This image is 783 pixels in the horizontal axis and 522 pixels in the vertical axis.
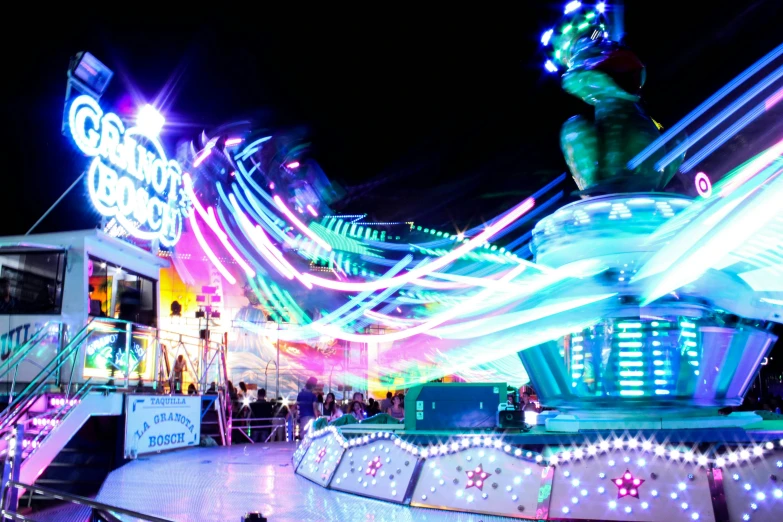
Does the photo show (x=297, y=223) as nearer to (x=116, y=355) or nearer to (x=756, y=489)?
(x=116, y=355)

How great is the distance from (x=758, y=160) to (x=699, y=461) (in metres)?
2.98

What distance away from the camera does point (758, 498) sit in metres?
5.54

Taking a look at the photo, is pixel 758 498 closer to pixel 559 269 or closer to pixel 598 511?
pixel 598 511

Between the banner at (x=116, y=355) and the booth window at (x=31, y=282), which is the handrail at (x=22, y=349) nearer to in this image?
the booth window at (x=31, y=282)

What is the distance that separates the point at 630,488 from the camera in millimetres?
6117

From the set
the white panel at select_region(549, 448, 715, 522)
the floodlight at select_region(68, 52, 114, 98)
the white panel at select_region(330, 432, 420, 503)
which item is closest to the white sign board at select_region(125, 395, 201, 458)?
the white panel at select_region(330, 432, 420, 503)

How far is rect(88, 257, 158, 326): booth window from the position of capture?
14875 mm

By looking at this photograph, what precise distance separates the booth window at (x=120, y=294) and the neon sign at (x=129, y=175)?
1201 millimetres

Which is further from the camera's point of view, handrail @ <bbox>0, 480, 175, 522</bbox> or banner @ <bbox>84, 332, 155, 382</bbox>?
banner @ <bbox>84, 332, 155, 382</bbox>

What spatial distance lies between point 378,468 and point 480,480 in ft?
5.02

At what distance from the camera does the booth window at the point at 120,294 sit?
48.8 ft

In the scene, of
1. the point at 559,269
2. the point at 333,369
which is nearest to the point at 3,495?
the point at 559,269

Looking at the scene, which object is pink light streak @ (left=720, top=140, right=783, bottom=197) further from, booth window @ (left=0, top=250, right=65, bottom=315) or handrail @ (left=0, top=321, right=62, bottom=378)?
booth window @ (left=0, top=250, right=65, bottom=315)

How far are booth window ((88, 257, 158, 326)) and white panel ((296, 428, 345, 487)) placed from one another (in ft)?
23.9
